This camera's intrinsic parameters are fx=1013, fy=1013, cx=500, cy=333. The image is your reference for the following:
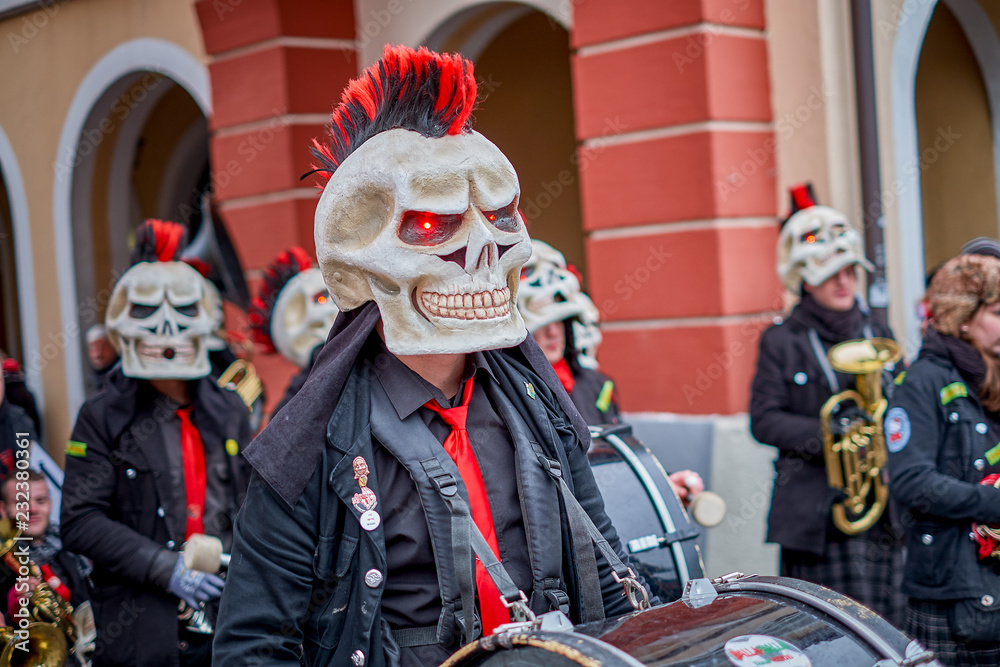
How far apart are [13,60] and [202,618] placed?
7607 mm

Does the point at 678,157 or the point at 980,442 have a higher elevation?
the point at 678,157

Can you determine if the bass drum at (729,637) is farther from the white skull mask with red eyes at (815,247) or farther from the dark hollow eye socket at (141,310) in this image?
the white skull mask with red eyes at (815,247)

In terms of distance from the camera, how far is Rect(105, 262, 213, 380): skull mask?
378 centimetres

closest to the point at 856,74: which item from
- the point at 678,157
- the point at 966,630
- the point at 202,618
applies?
the point at 678,157

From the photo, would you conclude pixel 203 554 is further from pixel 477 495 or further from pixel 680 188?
pixel 680 188

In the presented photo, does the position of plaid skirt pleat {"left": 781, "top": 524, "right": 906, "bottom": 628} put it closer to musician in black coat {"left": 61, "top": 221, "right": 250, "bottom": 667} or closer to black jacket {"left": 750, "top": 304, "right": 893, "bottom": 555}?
black jacket {"left": 750, "top": 304, "right": 893, "bottom": 555}

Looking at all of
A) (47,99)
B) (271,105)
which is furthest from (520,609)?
(47,99)

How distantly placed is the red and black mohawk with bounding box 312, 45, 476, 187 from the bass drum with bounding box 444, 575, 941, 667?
3.17 ft

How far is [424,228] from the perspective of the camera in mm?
1987

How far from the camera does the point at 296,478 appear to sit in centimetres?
179

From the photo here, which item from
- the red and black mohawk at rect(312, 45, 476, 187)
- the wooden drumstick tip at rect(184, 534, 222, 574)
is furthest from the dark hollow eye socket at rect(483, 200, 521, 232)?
the wooden drumstick tip at rect(184, 534, 222, 574)

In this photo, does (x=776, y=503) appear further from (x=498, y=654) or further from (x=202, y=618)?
(x=498, y=654)

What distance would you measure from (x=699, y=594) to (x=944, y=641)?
1861 millimetres

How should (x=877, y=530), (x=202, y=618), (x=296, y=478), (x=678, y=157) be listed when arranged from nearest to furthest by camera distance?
(x=296, y=478) < (x=202, y=618) < (x=877, y=530) < (x=678, y=157)
